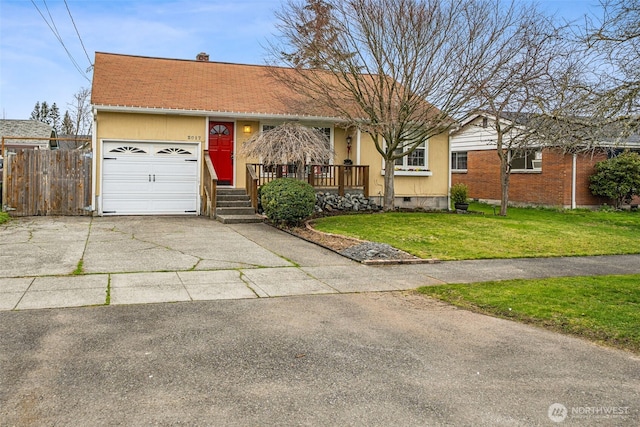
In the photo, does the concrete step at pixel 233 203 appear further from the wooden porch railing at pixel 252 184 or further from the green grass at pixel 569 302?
the green grass at pixel 569 302

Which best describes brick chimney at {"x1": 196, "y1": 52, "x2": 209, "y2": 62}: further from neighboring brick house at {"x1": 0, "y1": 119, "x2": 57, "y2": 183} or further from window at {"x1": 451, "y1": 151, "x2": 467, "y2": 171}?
window at {"x1": 451, "y1": 151, "x2": 467, "y2": 171}

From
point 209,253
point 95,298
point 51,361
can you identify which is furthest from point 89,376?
point 209,253

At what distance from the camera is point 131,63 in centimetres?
1905

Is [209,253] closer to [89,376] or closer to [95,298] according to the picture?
[95,298]

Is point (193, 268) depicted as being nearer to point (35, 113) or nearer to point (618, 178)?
point (618, 178)

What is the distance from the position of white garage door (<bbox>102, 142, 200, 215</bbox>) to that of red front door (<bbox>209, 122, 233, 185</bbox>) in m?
0.62

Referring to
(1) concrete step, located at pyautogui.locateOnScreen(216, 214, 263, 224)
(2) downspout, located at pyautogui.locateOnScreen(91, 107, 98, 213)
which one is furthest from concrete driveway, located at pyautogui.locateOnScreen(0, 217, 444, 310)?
(2) downspout, located at pyautogui.locateOnScreen(91, 107, 98, 213)

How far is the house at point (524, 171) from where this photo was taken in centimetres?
2105

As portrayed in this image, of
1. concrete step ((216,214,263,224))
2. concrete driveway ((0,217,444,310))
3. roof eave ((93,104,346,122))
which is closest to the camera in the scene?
concrete driveway ((0,217,444,310))

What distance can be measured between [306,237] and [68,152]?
8.23 meters

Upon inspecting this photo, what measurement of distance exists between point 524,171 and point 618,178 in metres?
3.66

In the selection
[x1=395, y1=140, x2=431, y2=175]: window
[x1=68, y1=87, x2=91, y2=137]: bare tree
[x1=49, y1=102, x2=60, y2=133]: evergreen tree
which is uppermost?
[x1=49, y1=102, x2=60, y2=133]: evergreen tree

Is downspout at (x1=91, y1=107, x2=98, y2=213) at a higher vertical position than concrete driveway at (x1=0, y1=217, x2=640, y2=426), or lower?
higher

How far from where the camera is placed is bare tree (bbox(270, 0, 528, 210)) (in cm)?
1440
